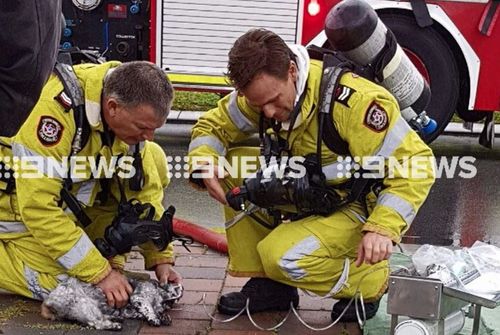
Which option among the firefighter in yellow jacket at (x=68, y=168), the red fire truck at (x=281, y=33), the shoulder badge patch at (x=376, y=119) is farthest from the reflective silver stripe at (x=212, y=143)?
the red fire truck at (x=281, y=33)

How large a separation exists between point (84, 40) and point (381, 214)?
4.77 m

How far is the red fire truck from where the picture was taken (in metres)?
7.17

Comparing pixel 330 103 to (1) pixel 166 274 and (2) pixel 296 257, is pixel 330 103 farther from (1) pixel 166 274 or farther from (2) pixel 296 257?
(1) pixel 166 274

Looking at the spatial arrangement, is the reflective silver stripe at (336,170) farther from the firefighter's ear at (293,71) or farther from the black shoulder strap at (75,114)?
the black shoulder strap at (75,114)

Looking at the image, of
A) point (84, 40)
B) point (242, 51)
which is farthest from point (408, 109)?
point (84, 40)

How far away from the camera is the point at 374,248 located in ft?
10.5

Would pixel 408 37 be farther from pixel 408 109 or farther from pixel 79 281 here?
pixel 79 281

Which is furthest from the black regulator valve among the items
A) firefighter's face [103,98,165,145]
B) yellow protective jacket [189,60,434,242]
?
firefighter's face [103,98,165,145]

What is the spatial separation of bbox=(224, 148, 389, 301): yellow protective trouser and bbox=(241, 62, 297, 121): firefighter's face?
17.5 inches

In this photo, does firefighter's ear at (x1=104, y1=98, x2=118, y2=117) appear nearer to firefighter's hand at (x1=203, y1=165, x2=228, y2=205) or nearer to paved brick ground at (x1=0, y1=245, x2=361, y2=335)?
firefighter's hand at (x1=203, y1=165, x2=228, y2=205)

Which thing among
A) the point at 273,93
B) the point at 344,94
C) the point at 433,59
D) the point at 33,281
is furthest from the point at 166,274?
the point at 433,59

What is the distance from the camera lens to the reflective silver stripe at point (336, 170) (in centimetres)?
347

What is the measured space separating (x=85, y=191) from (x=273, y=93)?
2.92ft

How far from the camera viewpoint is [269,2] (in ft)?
23.9
